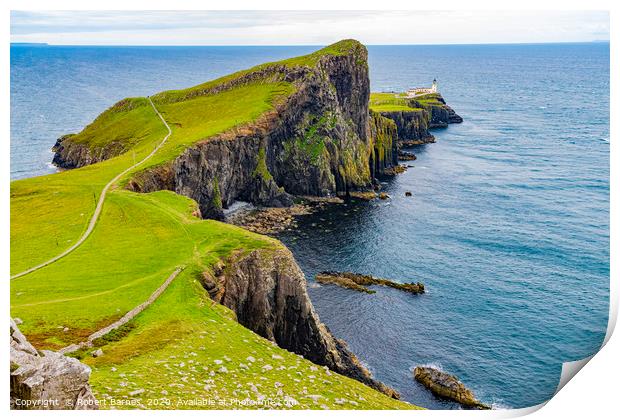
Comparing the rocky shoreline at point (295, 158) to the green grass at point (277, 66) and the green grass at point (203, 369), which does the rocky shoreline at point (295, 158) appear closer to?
the green grass at point (277, 66)

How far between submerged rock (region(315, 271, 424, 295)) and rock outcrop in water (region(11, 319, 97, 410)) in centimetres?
5409

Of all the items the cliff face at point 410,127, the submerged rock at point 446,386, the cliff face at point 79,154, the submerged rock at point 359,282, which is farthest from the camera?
the cliff face at point 410,127

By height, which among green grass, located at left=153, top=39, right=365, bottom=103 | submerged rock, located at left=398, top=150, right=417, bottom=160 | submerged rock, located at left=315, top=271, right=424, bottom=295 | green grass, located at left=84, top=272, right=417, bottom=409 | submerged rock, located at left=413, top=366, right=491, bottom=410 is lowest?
submerged rock, located at left=413, top=366, right=491, bottom=410

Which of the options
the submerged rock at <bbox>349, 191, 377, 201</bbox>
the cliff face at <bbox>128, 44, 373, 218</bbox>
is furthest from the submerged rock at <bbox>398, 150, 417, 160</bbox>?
the submerged rock at <bbox>349, 191, 377, 201</bbox>

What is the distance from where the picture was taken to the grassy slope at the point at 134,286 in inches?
1400

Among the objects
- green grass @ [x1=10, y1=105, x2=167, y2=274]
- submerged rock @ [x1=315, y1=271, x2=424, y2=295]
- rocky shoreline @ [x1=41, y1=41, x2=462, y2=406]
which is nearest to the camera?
green grass @ [x1=10, y1=105, x2=167, y2=274]

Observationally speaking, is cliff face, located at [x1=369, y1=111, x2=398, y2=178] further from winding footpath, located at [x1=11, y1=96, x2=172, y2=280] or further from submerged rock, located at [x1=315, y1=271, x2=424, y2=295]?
submerged rock, located at [x1=315, y1=271, x2=424, y2=295]

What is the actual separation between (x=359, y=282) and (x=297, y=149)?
53386 millimetres

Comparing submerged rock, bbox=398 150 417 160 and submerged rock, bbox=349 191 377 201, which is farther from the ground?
submerged rock, bbox=398 150 417 160

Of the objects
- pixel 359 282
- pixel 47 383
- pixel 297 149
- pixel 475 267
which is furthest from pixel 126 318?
pixel 297 149

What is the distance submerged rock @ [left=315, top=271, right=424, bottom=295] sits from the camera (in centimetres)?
7581

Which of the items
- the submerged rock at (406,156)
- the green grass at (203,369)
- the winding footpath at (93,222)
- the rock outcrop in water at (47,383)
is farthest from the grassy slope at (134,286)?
the submerged rock at (406,156)

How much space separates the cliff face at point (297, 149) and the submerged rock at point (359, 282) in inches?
1274

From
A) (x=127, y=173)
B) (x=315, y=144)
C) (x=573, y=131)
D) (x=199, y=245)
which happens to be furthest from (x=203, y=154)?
Result: (x=573, y=131)
